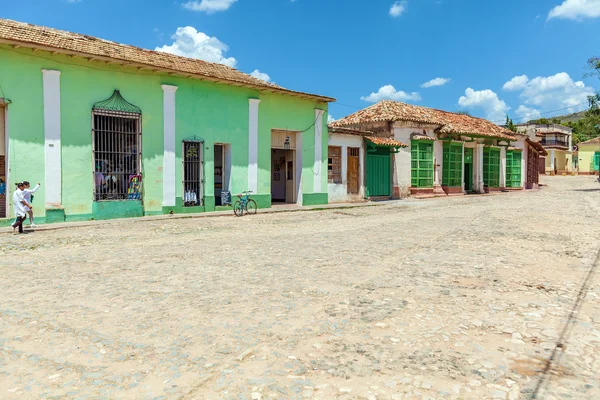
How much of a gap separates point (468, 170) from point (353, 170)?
11667mm

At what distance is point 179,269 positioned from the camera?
657 centimetres

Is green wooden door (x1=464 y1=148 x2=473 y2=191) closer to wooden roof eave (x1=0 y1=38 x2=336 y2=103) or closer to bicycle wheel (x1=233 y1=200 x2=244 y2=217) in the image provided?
wooden roof eave (x1=0 y1=38 x2=336 y2=103)

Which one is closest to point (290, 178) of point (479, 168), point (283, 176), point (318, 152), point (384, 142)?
point (283, 176)

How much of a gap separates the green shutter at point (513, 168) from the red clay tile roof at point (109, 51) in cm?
1926

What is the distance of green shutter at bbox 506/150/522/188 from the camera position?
32.0 meters

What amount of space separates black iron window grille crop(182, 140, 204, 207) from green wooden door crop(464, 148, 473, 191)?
19.0 metres

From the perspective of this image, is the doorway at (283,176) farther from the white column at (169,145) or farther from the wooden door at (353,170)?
the white column at (169,145)

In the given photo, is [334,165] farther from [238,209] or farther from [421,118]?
[421,118]

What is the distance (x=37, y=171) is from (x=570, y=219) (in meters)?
14.9

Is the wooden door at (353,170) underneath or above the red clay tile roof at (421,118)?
underneath

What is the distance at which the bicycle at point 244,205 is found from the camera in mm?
15781

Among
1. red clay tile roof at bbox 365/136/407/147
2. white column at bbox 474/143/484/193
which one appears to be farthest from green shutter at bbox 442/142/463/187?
red clay tile roof at bbox 365/136/407/147

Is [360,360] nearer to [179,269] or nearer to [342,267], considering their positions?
[342,267]

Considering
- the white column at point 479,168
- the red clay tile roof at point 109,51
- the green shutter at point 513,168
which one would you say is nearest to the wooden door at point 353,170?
the red clay tile roof at point 109,51
